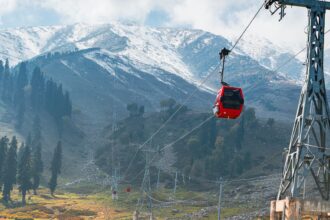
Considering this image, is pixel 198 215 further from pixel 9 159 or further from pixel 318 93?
pixel 318 93

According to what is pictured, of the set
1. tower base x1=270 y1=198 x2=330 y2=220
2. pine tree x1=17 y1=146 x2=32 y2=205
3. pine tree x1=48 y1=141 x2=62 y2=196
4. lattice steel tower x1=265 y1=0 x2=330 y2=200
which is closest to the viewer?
tower base x1=270 y1=198 x2=330 y2=220

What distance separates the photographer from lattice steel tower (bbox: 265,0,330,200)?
90.0 ft

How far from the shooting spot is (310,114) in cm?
2864

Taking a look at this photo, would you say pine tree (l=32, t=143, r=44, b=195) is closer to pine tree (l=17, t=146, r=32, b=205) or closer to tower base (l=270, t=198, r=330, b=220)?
pine tree (l=17, t=146, r=32, b=205)

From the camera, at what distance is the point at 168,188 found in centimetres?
19862

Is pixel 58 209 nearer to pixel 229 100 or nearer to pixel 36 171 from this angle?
pixel 36 171

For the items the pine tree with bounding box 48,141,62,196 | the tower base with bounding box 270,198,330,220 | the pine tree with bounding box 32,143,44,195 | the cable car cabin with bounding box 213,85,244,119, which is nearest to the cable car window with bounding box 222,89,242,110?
the cable car cabin with bounding box 213,85,244,119

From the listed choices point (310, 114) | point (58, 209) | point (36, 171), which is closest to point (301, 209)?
point (310, 114)

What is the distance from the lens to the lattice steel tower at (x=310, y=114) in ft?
90.0

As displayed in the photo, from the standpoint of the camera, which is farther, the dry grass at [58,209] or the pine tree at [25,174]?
the pine tree at [25,174]

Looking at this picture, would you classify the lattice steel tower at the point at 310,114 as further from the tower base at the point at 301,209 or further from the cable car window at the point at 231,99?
the tower base at the point at 301,209

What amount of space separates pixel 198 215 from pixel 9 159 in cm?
6188

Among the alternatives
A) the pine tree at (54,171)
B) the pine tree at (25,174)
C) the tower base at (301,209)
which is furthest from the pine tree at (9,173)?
the tower base at (301,209)

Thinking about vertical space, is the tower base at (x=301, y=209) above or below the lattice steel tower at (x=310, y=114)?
below
